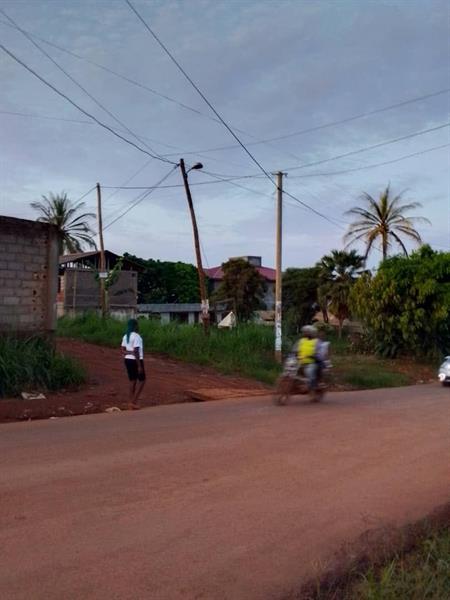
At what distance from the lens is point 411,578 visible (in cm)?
401

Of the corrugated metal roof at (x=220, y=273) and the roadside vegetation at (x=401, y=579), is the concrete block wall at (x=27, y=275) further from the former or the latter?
the corrugated metal roof at (x=220, y=273)

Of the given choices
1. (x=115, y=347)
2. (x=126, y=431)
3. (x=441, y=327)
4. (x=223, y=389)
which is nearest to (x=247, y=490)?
(x=126, y=431)

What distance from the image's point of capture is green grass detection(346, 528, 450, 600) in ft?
12.4

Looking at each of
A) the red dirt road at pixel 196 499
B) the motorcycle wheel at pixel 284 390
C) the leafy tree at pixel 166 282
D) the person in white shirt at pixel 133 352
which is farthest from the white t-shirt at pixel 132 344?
the leafy tree at pixel 166 282

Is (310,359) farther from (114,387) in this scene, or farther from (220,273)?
(220,273)

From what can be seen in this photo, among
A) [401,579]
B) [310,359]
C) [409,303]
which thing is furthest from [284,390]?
[409,303]

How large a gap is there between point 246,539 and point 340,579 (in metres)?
0.96

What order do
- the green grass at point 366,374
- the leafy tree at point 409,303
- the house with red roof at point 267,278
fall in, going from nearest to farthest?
the green grass at point 366,374 → the leafy tree at point 409,303 → the house with red roof at point 267,278

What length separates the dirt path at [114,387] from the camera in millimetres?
11781

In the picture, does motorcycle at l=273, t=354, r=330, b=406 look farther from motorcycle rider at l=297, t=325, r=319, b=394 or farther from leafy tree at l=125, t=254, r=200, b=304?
leafy tree at l=125, t=254, r=200, b=304

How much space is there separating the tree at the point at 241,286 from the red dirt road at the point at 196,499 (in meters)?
40.5

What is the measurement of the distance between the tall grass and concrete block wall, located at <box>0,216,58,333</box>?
7266 millimetres

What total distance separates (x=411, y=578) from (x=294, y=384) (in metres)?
9.20

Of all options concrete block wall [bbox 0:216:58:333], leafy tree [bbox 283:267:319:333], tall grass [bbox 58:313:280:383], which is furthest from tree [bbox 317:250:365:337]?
Answer: concrete block wall [bbox 0:216:58:333]
